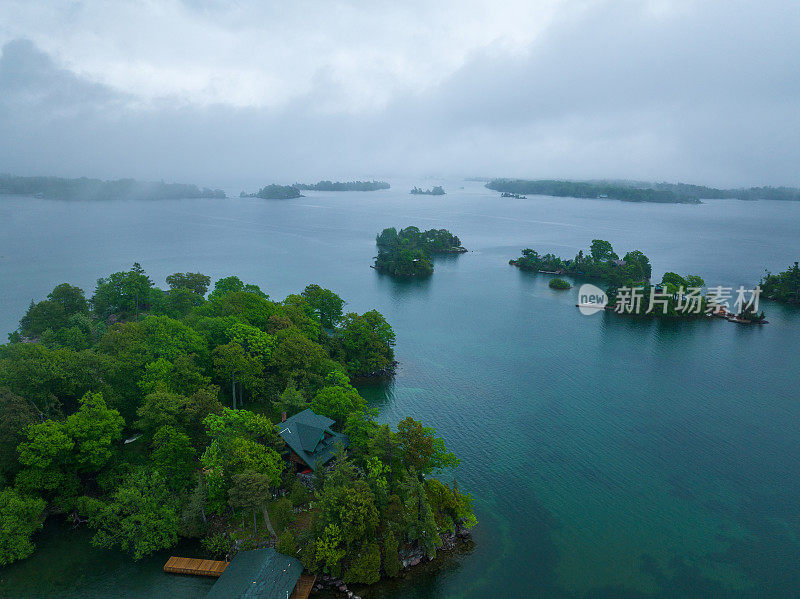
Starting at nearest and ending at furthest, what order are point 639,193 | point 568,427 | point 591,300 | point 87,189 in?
point 568,427, point 591,300, point 87,189, point 639,193

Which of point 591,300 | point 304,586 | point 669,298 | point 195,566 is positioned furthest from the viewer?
point 591,300

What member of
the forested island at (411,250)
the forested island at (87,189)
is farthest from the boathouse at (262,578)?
the forested island at (87,189)

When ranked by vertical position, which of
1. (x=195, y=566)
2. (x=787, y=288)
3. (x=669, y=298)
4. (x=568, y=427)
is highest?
(x=787, y=288)

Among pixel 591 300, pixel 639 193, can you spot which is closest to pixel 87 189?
pixel 591 300

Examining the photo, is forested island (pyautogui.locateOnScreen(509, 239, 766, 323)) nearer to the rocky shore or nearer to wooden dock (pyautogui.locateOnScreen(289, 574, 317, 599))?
the rocky shore

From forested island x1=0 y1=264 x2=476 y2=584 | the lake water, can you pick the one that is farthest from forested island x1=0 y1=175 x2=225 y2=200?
forested island x1=0 y1=264 x2=476 y2=584

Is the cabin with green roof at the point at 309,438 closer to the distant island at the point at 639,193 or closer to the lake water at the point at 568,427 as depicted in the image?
the lake water at the point at 568,427

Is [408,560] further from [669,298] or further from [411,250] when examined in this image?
[411,250]
